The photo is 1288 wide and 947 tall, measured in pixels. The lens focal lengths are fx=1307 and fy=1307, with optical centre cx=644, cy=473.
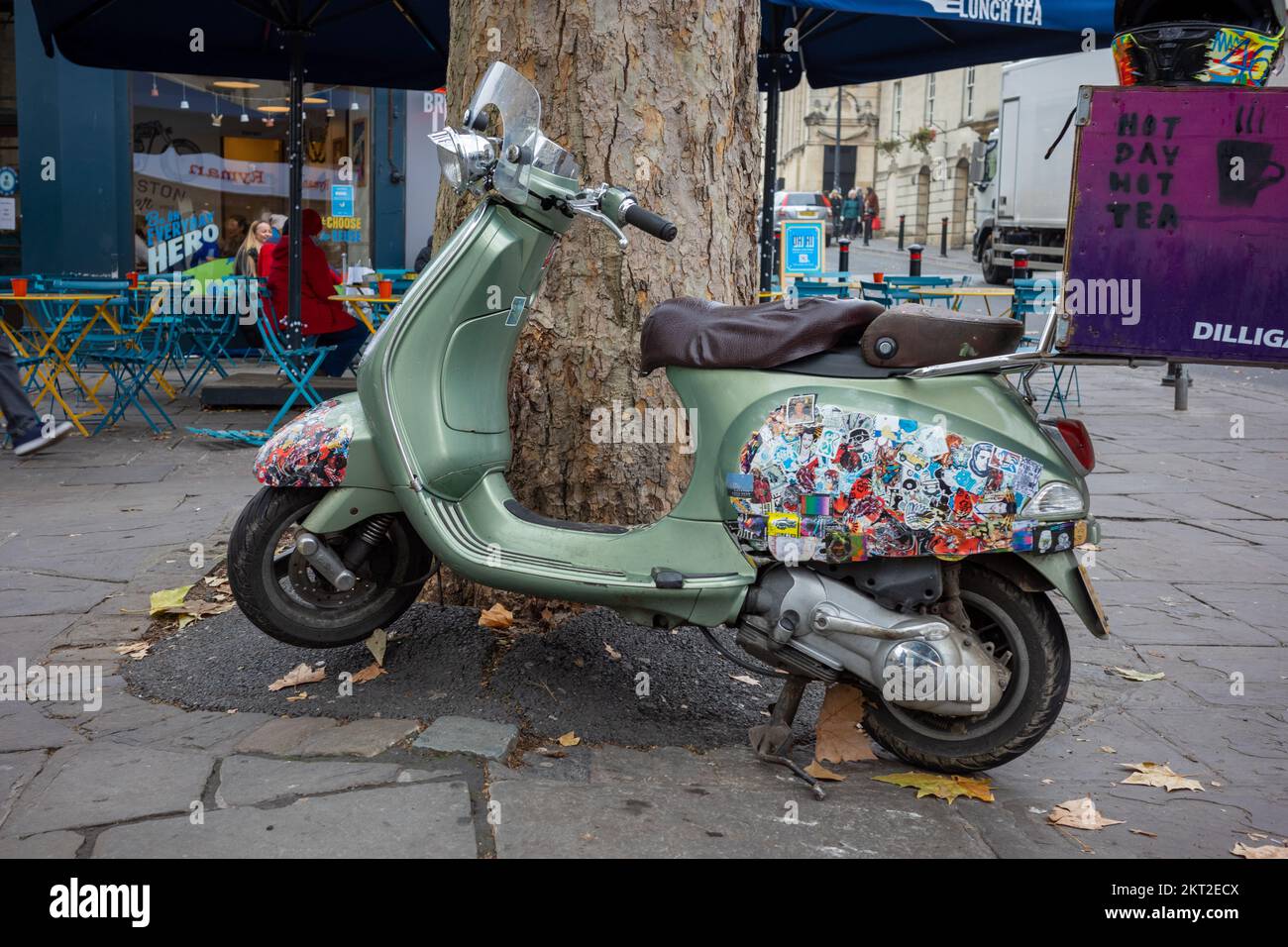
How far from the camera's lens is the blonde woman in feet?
40.4

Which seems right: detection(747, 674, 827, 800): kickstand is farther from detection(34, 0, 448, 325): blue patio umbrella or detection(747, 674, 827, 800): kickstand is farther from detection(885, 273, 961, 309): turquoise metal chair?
detection(885, 273, 961, 309): turquoise metal chair

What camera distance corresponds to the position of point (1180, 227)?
4.25 m

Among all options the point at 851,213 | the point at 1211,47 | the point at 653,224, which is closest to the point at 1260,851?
the point at 653,224

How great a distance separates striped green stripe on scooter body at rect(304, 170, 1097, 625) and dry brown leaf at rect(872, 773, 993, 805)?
1.99ft

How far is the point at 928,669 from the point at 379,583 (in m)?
1.61

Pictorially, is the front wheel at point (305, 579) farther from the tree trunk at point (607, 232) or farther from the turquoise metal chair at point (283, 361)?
the turquoise metal chair at point (283, 361)

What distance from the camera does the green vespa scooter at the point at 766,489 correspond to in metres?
3.07

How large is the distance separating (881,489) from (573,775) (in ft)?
3.43

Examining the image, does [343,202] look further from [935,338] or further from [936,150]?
[936,150]

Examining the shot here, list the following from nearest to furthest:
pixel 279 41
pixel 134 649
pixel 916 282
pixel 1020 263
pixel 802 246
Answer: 1. pixel 134 649
2. pixel 279 41
3. pixel 916 282
4. pixel 1020 263
5. pixel 802 246

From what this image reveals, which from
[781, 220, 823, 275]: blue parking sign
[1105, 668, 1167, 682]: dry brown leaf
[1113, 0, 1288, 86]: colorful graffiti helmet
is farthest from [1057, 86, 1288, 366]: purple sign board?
[781, 220, 823, 275]: blue parking sign

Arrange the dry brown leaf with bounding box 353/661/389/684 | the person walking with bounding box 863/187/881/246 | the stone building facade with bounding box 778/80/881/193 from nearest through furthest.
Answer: the dry brown leaf with bounding box 353/661/389/684, the person walking with bounding box 863/187/881/246, the stone building facade with bounding box 778/80/881/193

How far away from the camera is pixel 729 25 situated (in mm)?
A: 4234
